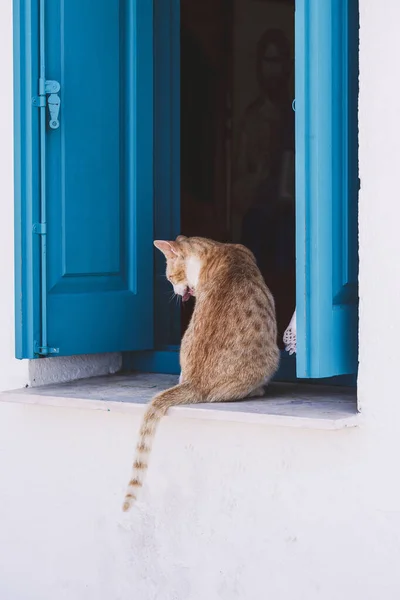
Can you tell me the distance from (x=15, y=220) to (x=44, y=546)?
3.77ft

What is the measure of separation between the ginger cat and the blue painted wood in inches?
21.5

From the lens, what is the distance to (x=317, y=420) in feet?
9.10

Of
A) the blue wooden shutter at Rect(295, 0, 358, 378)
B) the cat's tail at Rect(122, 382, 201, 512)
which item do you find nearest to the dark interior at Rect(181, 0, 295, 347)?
the cat's tail at Rect(122, 382, 201, 512)

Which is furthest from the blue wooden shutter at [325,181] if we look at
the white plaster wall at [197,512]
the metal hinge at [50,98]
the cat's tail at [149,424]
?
the metal hinge at [50,98]

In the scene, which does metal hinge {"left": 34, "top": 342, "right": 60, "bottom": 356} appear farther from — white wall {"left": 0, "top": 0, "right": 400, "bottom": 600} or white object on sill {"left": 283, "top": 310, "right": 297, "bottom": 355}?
white object on sill {"left": 283, "top": 310, "right": 297, "bottom": 355}

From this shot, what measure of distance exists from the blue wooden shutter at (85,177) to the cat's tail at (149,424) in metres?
0.54

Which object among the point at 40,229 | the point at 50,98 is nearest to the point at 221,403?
the point at 40,229

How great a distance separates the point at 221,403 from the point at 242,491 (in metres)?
0.27

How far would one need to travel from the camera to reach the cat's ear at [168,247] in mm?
3404

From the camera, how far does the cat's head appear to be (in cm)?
343

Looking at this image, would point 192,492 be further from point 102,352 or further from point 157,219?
point 157,219

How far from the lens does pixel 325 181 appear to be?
2.78 m

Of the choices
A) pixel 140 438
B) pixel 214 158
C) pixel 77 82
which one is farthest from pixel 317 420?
pixel 214 158

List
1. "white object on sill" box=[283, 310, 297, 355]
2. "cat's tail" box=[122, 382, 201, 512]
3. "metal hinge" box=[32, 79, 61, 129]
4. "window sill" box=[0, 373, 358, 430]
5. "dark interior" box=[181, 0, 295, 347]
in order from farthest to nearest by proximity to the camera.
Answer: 1. "dark interior" box=[181, 0, 295, 347]
2. "metal hinge" box=[32, 79, 61, 129]
3. "white object on sill" box=[283, 310, 297, 355]
4. "cat's tail" box=[122, 382, 201, 512]
5. "window sill" box=[0, 373, 358, 430]
